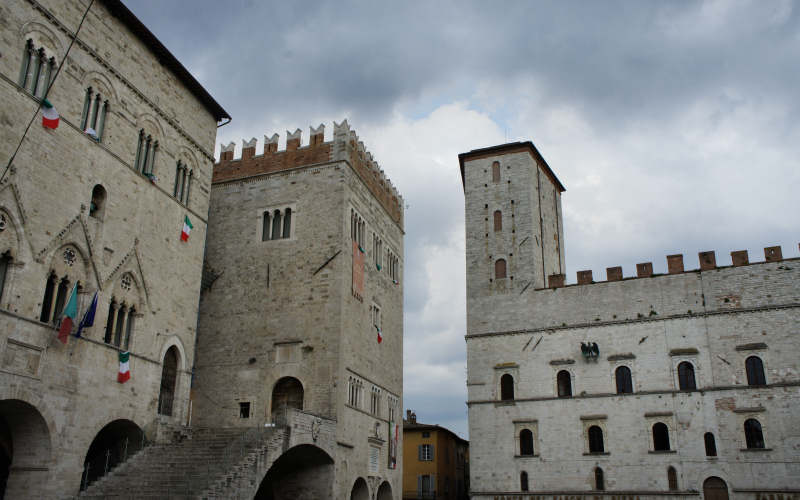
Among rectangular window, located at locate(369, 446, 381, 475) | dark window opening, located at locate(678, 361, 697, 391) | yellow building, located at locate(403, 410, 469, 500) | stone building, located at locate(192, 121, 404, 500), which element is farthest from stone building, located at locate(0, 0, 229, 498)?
yellow building, located at locate(403, 410, 469, 500)

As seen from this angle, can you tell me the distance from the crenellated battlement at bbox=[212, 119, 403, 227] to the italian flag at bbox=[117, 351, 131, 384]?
1127 centimetres

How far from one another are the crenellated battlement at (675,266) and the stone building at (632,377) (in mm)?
48

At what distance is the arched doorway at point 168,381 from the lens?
2088 centimetres

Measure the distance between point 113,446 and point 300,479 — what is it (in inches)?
266

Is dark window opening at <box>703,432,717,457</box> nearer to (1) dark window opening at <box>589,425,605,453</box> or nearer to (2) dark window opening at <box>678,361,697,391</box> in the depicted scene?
(2) dark window opening at <box>678,361,697,391</box>

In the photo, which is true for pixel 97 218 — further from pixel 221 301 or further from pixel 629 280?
pixel 629 280

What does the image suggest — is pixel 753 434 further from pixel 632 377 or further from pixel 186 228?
pixel 186 228

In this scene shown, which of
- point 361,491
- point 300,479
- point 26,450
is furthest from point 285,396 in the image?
point 26,450

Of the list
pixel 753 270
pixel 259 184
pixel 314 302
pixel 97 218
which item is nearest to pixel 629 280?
pixel 753 270

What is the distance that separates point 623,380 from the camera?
29016mm

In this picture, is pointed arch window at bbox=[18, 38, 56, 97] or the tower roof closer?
pointed arch window at bbox=[18, 38, 56, 97]

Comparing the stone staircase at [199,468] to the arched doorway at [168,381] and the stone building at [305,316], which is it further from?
the stone building at [305,316]

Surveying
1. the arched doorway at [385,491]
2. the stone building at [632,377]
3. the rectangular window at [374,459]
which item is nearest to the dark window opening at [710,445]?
the stone building at [632,377]

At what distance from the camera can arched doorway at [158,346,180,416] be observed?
68.5 feet
